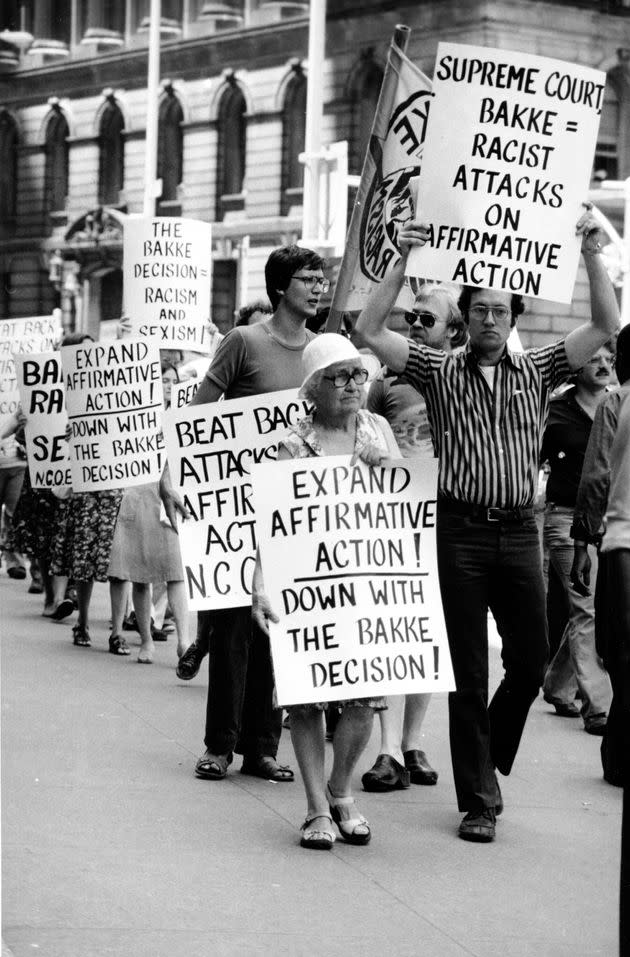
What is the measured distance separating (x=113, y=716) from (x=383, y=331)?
3157 millimetres

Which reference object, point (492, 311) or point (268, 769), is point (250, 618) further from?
point (492, 311)

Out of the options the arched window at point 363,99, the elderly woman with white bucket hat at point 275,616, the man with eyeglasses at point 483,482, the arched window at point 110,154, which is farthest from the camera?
the arched window at point 110,154

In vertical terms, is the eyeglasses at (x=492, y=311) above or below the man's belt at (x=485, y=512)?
above

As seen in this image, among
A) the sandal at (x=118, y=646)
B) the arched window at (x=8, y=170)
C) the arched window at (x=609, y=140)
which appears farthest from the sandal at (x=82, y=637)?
the arched window at (x=8, y=170)

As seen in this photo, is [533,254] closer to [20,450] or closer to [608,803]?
[608,803]

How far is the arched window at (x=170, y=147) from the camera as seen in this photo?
168ft

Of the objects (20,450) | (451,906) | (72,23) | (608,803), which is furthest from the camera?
(72,23)

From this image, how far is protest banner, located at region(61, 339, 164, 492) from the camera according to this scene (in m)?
11.9

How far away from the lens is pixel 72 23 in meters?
57.2

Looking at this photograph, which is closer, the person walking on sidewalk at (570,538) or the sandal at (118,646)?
the person walking on sidewalk at (570,538)

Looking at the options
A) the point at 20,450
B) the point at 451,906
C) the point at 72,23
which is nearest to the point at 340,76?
the point at 72,23

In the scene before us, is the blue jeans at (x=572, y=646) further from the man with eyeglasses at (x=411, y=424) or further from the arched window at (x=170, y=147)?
the arched window at (x=170, y=147)

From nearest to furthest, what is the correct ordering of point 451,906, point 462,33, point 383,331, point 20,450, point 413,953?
1. point 413,953
2. point 451,906
3. point 383,331
4. point 20,450
5. point 462,33

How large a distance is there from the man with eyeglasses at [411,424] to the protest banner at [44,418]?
555cm
